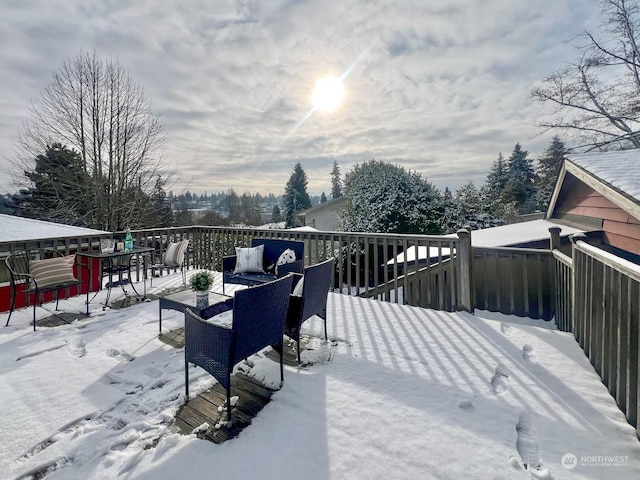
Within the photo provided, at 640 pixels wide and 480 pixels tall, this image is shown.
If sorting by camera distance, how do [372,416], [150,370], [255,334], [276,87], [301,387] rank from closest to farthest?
1. [372,416]
2. [255,334]
3. [301,387]
4. [150,370]
5. [276,87]

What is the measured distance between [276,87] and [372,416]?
6746 mm

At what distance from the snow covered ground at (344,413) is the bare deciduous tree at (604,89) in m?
13.2

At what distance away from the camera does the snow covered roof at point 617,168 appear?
13.5 ft

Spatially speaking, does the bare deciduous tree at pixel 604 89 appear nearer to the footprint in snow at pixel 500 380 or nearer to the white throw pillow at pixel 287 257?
the white throw pillow at pixel 287 257

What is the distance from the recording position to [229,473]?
1.58 metres

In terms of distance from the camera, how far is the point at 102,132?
1170 centimetres

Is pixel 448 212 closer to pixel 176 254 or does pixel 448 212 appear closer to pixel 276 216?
pixel 176 254

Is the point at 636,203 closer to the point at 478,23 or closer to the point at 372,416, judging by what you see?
the point at 478,23

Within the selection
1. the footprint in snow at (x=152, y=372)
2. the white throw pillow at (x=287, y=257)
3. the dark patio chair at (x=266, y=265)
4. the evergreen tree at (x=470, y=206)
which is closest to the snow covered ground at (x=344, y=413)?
the footprint in snow at (x=152, y=372)

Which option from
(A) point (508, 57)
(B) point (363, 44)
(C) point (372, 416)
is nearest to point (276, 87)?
(B) point (363, 44)

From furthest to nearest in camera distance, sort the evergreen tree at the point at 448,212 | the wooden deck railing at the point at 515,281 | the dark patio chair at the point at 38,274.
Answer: the evergreen tree at the point at 448,212, the wooden deck railing at the point at 515,281, the dark patio chair at the point at 38,274

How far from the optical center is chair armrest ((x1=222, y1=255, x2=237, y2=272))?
477cm

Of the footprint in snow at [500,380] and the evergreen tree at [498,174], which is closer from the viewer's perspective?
the footprint in snow at [500,380]

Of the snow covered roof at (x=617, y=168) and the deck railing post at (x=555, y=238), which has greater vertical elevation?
the snow covered roof at (x=617, y=168)
